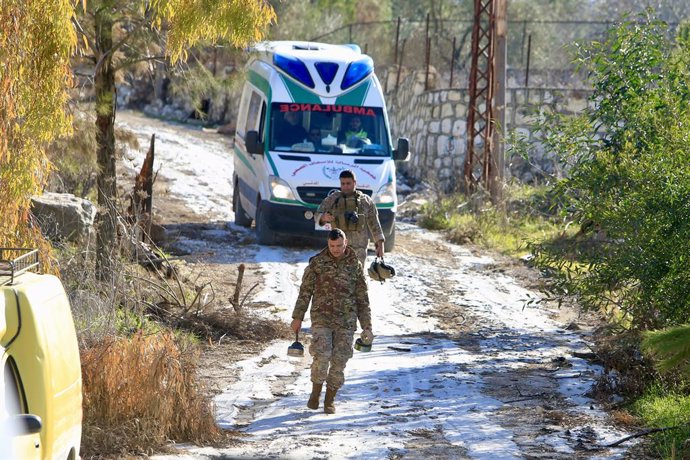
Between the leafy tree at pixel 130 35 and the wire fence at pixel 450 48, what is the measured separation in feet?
26.6

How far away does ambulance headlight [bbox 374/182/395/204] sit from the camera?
1784cm

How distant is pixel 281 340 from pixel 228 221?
9.60 metres

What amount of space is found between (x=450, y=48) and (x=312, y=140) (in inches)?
1145

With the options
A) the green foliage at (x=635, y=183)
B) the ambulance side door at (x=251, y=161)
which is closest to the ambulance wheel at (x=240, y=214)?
the ambulance side door at (x=251, y=161)

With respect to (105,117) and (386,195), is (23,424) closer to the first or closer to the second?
(105,117)

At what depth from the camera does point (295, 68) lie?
1841cm

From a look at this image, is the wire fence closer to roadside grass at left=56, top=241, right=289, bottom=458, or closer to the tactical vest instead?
the tactical vest

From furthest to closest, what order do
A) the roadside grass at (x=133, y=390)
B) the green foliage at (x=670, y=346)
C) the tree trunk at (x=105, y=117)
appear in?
1. the tree trunk at (x=105, y=117)
2. the roadside grass at (x=133, y=390)
3. the green foliage at (x=670, y=346)

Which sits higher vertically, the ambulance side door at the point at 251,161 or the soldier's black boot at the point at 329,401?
the ambulance side door at the point at 251,161

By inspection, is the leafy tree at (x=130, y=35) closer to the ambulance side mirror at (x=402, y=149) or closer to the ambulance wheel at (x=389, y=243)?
the ambulance side mirror at (x=402, y=149)

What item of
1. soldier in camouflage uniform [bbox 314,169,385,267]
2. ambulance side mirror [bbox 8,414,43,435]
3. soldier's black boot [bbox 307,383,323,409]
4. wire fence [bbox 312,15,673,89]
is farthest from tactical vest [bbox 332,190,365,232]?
wire fence [bbox 312,15,673,89]

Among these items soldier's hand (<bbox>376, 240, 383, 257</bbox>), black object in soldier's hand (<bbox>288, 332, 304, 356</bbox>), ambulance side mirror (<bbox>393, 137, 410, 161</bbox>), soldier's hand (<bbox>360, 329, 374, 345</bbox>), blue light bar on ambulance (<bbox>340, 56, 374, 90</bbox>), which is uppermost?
blue light bar on ambulance (<bbox>340, 56, 374, 90</bbox>)

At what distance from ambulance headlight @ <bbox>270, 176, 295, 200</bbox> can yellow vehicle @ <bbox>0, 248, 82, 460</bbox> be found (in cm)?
1170

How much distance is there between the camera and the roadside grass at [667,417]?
27.0 ft
